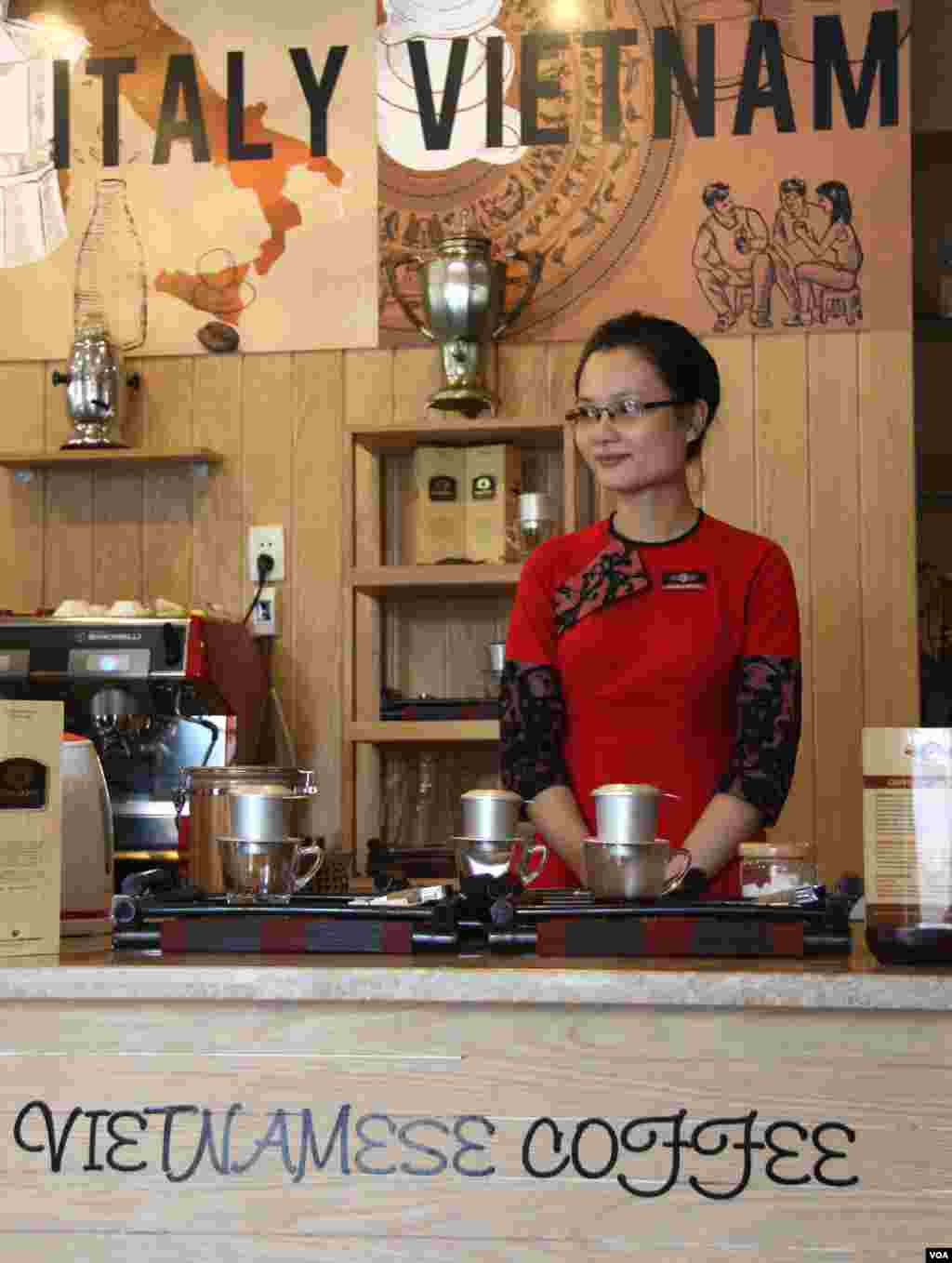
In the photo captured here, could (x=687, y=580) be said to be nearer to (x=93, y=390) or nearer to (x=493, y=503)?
(x=493, y=503)

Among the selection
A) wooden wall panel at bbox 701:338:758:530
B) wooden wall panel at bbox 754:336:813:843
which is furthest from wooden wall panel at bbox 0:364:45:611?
wooden wall panel at bbox 754:336:813:843

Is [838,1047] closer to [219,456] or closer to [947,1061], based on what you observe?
[947,1061]

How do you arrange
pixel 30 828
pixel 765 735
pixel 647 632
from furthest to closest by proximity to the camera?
pixel 647 632 → pixel 765 735 → pixel 30 828

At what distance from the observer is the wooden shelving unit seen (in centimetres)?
374

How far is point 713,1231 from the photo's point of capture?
1321 millimetres

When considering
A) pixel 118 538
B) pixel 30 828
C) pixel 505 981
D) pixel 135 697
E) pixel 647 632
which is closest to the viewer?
pixel 505 981

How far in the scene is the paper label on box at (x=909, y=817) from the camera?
1374mm

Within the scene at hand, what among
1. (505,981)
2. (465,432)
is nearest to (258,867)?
(505,981)

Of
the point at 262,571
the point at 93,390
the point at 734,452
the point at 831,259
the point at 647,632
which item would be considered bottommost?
the point at 647,632

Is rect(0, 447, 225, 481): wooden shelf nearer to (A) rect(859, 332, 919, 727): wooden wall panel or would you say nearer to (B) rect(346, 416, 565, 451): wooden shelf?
(B) rect(346, 416, 565, 451): wooden shelf

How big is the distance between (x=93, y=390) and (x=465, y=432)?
0.87m

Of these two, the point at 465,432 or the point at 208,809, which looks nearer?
the point at 208,809

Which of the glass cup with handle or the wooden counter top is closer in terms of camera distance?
the wooden counter top

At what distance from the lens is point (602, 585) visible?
254cm
